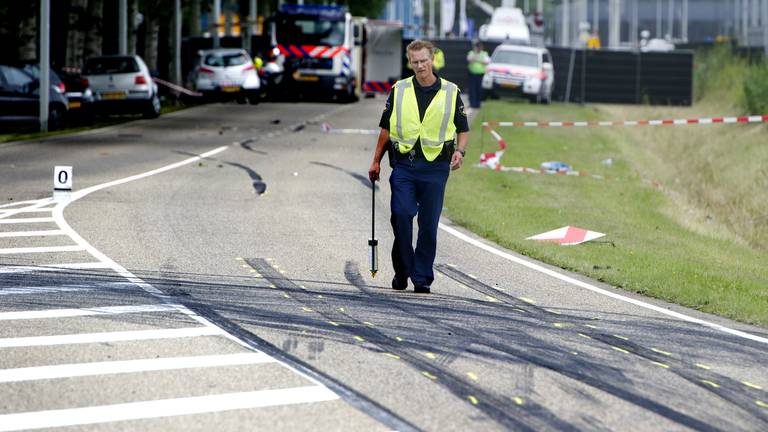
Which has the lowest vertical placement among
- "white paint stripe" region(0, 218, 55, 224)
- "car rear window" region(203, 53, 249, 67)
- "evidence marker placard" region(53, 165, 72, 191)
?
"white paint stripe" region(0, 218, 55, 224)

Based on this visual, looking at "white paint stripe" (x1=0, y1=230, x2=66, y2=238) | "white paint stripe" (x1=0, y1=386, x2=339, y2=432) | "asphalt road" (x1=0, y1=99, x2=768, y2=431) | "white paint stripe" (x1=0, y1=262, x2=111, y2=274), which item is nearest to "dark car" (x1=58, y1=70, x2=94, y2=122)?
"asphalt road" (x1=0, y1=99, x2=768, y2=431)

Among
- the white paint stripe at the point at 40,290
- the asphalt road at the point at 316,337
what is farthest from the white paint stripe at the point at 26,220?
the white paint stripe at the point at 40,290

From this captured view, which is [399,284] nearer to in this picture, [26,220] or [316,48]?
[26,220]

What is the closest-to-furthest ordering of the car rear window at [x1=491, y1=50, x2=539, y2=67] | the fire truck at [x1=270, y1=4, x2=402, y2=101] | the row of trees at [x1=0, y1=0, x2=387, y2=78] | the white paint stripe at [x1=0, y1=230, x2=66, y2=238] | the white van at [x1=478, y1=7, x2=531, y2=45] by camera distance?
the white paint stripe at [x1=0, y1=230, x2=66, y2=238], the row of trees at [x1=0, y1=0, x2=387, y2=78], the fire truck at [x1=270, y1=4, x2=402, y2=101], the car rear window at [x1=491, y1=50, x2=539, y2=67], the white van at [x1=478, y1=7, x2=531, y2=45]

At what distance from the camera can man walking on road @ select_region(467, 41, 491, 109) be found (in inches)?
1817

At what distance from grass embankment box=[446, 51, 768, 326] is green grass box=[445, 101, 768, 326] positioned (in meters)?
0.02

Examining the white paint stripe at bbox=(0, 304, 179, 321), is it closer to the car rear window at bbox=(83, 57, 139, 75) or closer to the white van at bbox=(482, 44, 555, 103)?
the car rear window at bbox=(83, 57, 139, 75)

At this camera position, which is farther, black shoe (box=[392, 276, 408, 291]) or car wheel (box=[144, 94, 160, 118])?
car wheel (box=[144, 94, 160, 118])

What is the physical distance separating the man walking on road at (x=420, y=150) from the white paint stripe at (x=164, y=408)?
378 cm

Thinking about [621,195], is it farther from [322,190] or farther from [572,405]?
[572,405]

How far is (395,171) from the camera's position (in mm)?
11609

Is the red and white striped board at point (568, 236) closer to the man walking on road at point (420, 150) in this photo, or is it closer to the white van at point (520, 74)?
the man walking on road at point (420, 150)

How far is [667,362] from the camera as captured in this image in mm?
8922

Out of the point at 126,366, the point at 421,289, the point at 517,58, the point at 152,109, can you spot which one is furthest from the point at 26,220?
the point at 517,58
